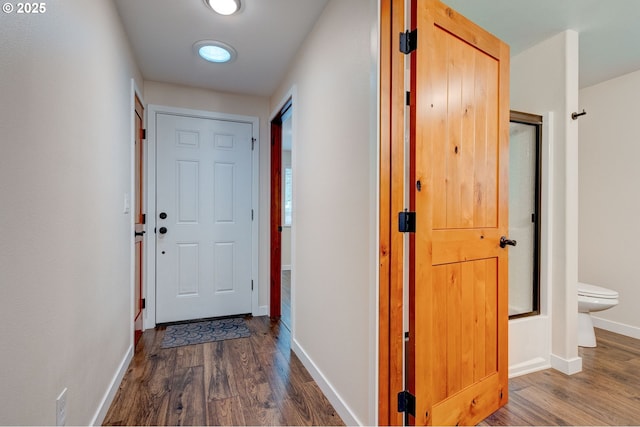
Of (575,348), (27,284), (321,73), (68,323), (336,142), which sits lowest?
(575,348)

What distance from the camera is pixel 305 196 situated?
2.24 m

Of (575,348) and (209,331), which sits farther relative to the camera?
(209,331)

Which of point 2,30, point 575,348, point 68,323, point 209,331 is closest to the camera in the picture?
point 2,30

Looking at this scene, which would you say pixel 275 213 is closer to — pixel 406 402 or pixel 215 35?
pixel 215 35

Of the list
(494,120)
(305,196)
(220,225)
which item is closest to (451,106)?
(494,120)

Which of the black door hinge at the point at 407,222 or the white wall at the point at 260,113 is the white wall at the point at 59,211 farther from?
the black door hinge at the point at 407,222

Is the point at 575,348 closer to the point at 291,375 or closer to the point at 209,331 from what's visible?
the point at 291,375

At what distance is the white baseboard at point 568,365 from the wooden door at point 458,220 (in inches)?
27.6

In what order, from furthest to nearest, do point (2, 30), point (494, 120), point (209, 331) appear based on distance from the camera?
point (209, 331) → point (494, 120) → point (2, 30)

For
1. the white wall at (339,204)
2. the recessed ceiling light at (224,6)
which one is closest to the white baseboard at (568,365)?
the white wall at (339,204)

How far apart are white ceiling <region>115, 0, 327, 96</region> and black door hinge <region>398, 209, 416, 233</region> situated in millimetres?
1429

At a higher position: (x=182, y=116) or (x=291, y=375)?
(x=182, y=116)

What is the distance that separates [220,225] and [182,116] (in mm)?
1165

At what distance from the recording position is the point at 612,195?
2.88 metres
